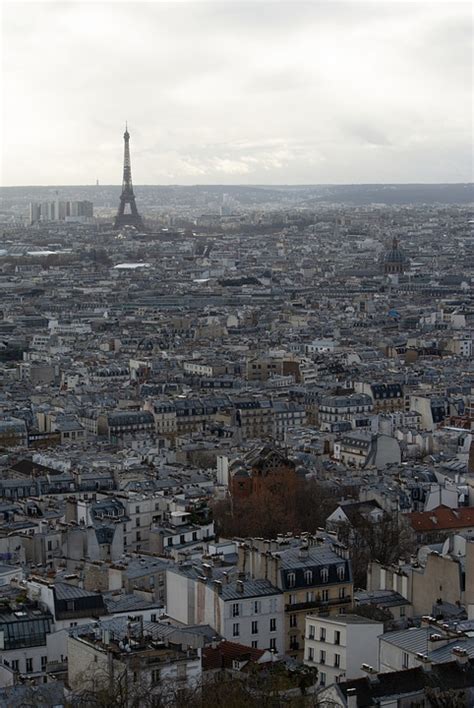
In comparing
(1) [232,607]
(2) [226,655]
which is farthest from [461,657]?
(1) [232,607]

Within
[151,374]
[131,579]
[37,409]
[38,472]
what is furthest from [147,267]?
[131,579]

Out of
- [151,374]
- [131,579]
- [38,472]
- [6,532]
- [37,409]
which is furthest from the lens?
[151,374]

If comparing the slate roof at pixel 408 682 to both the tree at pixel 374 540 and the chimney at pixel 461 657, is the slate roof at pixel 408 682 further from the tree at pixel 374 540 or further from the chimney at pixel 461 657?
the tree at pixel 374 540

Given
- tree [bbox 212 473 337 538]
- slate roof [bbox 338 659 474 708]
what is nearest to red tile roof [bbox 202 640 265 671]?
slate roof [bbox 338 659 474 708]

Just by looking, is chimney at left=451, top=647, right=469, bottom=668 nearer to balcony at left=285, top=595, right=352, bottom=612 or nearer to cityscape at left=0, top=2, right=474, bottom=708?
cityscape at left=0, top=2, right=474, bottom=708

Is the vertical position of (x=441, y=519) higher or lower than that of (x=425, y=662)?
lower

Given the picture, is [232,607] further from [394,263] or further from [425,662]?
[394,263]

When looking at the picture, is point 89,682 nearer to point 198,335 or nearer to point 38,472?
point 38,472
